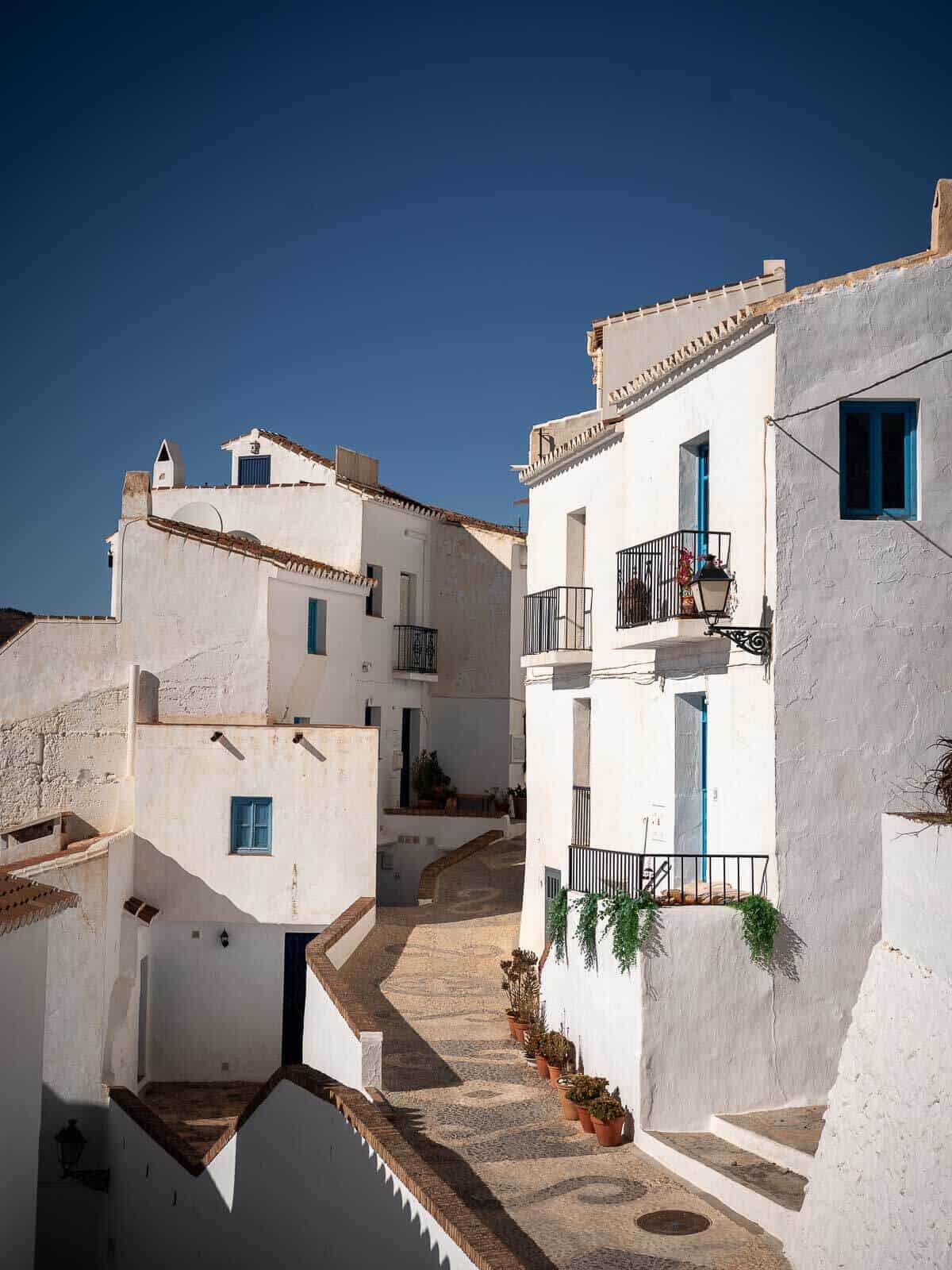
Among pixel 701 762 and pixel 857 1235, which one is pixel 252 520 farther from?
pixel 857 1235

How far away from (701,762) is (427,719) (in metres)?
16.9

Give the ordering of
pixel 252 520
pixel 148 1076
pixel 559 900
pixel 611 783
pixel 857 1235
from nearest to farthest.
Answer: pixel 857 1235 → pixel 559 900 → pixel 611 783 → pixel 148 1076 → pixel 252 520

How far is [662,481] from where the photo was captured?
57.2 ft

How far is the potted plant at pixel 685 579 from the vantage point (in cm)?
1554

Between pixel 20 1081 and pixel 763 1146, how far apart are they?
7.37 m

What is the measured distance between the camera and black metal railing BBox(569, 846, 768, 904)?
1452 centimetres

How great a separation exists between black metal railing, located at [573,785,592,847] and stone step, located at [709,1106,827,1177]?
672cm

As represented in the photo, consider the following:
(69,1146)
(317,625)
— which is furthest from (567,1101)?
(317,625)

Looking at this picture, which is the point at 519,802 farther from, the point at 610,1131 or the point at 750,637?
the point at 610,1131

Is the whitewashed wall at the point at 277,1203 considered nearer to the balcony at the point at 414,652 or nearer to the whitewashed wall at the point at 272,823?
the whitewashed wall at the point at 272,823

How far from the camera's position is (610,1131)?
44.9ft

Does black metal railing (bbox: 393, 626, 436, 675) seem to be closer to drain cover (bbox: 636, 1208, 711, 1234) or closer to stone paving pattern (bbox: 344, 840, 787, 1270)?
stone paving pattern (bbox: 344, 840, 787, 1270)

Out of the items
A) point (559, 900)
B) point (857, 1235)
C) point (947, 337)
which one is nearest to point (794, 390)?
point (947, 337)

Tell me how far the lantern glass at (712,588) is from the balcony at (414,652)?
1733cm
